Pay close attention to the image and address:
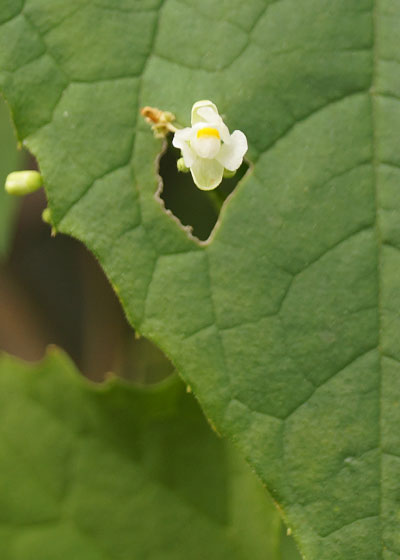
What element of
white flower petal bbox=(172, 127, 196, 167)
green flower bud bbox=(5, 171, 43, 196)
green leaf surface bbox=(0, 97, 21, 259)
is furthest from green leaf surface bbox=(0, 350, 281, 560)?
white flower petal bbox=(172, 127, 196, 167)

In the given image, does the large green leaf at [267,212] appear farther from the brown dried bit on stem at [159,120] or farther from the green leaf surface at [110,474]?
the green leaf surface at [110,474]

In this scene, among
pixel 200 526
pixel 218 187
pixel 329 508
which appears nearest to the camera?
pixel 329 508

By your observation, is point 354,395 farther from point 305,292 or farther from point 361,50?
point 361,50

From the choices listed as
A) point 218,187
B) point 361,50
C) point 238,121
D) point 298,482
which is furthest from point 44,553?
point 361,50

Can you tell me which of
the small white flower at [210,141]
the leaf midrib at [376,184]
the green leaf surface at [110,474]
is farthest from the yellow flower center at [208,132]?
the green leaf surface at [110,474]

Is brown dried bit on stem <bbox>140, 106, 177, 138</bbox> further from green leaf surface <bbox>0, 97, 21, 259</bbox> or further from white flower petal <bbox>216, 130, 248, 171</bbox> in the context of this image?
green leaf surface <bbox>0, 97, 21, 259</bbox>

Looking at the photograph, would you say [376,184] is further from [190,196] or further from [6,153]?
[6,153]

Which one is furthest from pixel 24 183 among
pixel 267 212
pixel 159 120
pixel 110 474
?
pixel 110 474
